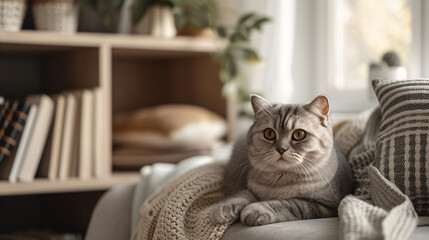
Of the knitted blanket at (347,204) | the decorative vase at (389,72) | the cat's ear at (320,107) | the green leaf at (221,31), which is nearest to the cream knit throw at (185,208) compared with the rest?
the knitted blanket at (347,204)

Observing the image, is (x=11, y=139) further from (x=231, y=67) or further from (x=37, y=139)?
(x=231, y=67)

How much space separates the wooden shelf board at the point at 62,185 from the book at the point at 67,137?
0.04 meters

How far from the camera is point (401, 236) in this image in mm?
812

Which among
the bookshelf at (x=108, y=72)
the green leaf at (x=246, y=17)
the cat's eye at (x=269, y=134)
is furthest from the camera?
the green leaf at (x=246, y=17)

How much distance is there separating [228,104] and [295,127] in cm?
119

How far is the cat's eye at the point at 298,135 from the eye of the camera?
110 centimetres

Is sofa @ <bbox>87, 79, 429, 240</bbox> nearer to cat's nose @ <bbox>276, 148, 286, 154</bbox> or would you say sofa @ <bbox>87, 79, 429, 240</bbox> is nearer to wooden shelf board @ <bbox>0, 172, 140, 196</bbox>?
cat's nose @ <bbox>276, 148, 286, 154</bbox>

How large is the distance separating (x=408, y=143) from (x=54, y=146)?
1318 mm

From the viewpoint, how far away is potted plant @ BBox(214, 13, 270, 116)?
7.04 feet

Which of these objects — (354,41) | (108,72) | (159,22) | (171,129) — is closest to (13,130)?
(108,72)

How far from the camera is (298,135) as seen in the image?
111cm

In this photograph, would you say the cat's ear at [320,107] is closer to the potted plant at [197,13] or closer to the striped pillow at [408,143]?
the striped pillow at [408,143]

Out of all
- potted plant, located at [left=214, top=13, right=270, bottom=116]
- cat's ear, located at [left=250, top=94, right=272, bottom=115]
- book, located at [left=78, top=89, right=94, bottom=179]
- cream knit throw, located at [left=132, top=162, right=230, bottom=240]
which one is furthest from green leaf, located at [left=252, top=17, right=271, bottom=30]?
cat's ear, located at [left=250, top=94, right=272, bottom=115]

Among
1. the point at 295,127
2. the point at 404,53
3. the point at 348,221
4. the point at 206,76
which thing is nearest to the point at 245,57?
the point at 206,76
